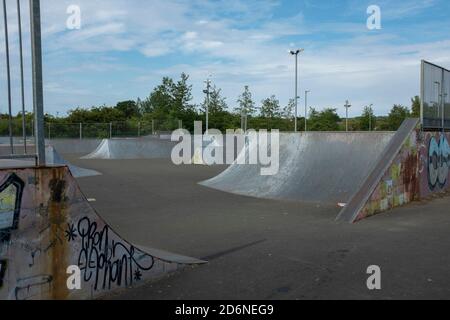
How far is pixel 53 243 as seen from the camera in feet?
14.5

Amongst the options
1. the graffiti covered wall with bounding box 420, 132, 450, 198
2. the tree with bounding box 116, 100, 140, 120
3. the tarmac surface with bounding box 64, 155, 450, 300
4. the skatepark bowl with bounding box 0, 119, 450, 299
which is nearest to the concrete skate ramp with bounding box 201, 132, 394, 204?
the skatepark bowl with bounding box 0, 119, 450, 299

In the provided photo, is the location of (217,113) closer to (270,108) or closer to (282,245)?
(270,108)

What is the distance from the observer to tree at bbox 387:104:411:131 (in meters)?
63.3

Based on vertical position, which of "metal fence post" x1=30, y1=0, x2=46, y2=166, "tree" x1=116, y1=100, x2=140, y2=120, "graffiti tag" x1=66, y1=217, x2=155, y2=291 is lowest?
"graffiti tag" x1=66, y1=217, x2=155, y2=291

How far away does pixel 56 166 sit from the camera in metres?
4.43

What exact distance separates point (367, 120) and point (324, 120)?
7693 millimetres

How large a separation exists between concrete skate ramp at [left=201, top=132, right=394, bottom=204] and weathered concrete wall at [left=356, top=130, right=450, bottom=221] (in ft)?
2.81

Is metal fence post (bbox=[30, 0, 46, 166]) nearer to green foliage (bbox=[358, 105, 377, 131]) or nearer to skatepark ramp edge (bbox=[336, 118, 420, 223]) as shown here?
skatepark ramp edge (bbox=[336, 118, 420, 223])

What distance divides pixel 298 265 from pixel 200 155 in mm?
21271

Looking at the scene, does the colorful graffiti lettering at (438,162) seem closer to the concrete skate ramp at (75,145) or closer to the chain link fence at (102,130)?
the concrete skate ramp at (75,145)

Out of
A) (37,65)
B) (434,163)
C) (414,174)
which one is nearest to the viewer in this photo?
(37,65)

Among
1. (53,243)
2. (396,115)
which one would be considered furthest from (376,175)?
(396,115)
